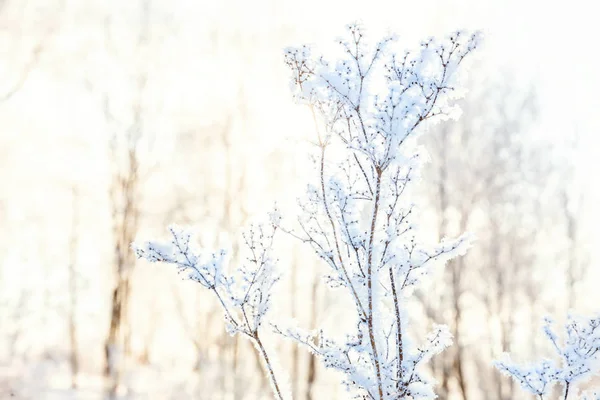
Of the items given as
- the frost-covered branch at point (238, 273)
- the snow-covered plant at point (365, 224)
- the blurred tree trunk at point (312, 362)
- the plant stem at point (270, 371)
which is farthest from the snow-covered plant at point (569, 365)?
the blurred tree trunk at point (312, 362)

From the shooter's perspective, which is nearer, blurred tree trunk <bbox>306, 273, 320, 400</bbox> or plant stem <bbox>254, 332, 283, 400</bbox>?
plant stem <bbox>254, 332, 283, 400</bbox>

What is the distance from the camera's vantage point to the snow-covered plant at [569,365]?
3.66m

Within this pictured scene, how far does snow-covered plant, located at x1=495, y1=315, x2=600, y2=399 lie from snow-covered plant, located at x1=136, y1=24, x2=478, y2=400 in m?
0.84

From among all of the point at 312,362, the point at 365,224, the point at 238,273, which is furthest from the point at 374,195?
the point at 312,362

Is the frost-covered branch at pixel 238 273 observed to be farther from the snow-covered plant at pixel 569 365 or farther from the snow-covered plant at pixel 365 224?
the snow-covered plant at pixel 569 365

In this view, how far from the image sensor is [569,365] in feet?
12.2

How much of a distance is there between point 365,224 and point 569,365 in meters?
1.66

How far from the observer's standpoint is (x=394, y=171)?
3295mm

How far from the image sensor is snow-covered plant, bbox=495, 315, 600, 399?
3.66 meters

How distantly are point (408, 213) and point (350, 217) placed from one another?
332 millimetres

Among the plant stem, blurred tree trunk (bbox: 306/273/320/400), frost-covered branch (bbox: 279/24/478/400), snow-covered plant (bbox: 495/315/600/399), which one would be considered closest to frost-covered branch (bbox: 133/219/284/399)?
the plant stem

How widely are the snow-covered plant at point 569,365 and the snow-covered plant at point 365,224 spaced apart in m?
0.84

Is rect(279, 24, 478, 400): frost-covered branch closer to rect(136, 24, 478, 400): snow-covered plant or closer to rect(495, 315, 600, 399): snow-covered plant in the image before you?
rect(136, 24, 478, 400): snow-covered plant

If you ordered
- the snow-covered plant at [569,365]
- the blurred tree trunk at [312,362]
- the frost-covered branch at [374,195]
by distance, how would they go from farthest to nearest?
the blurred tree trunk at [312,362], the snow-covered plant at [569,365], the frost-covered branch at [374,195]
